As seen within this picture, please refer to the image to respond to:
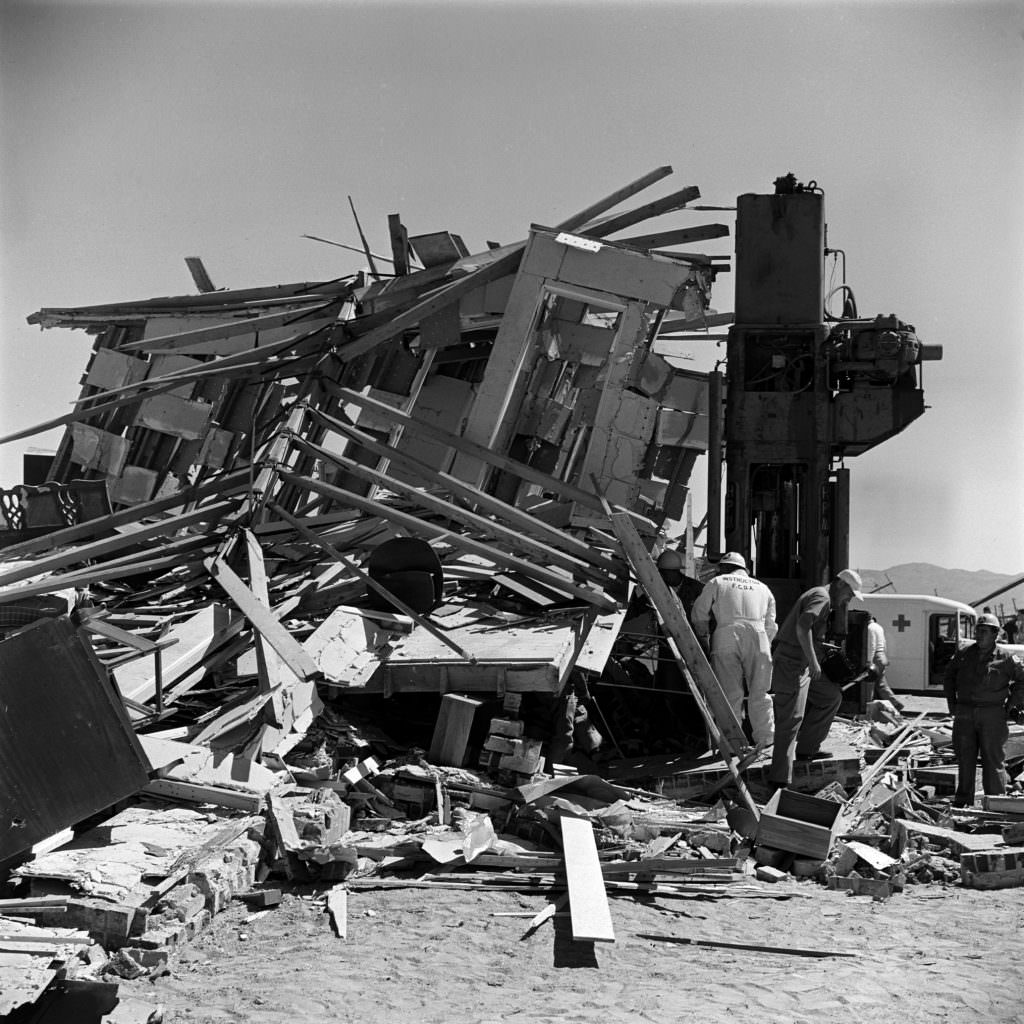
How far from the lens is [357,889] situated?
703 centimetres

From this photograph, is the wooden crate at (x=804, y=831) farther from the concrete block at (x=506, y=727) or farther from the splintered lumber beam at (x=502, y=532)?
the splintered lumber beam at (x=502, y=532)

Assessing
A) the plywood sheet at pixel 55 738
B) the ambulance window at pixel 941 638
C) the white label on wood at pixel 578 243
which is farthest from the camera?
the ambulance window at pixel 941 638

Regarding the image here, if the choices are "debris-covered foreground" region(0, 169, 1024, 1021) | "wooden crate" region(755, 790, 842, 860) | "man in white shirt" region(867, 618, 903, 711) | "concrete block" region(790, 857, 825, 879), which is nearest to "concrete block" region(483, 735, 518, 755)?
"debris-covered foreground" region(0, 169, 1024, 1021)

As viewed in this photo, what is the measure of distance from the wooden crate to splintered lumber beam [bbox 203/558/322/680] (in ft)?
9.64

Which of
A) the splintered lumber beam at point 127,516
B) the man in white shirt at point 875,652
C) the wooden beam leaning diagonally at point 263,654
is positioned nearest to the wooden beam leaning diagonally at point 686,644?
the wooden beam leaning diagonally at point 263,654

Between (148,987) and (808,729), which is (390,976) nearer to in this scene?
(148,987)

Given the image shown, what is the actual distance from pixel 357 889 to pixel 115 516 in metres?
5.40

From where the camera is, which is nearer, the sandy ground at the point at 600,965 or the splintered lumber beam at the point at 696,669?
the sandy ground at the point at 600,965

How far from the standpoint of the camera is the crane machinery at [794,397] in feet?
42.4

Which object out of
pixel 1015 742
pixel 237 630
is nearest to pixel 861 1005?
pixel 237 630

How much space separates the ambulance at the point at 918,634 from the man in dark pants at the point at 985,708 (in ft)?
36.4

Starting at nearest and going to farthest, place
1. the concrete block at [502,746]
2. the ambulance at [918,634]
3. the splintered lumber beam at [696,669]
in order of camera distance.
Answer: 1. the concrete block at [502,746]
2. the splintered lumber beam at [696,669]
3. the ambulance at [918,634]

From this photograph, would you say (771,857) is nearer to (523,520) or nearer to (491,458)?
(523,520)

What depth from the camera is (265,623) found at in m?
9.19
